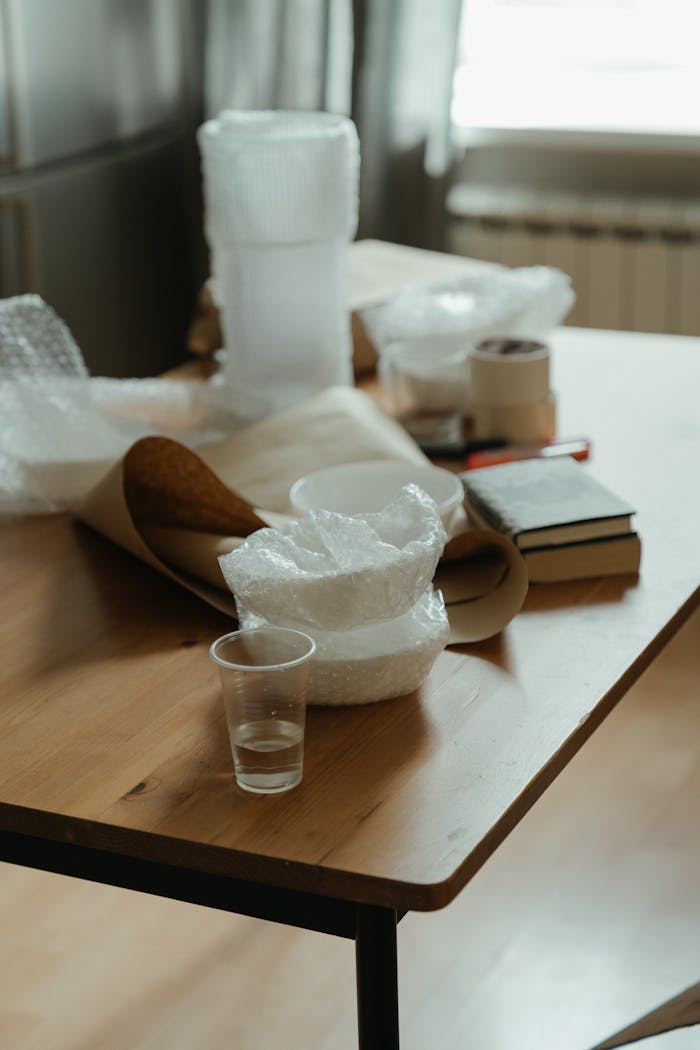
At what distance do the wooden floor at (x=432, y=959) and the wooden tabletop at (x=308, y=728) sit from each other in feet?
2.08

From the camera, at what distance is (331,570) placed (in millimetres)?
944

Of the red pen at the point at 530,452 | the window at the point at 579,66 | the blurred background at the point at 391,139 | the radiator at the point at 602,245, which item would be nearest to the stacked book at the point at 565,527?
the red pen at the point at 530,452

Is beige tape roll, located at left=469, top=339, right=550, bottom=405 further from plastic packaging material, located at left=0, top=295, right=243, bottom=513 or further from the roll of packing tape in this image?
plastic packaging material, located at left=0, top=295, right=243, bottom=513

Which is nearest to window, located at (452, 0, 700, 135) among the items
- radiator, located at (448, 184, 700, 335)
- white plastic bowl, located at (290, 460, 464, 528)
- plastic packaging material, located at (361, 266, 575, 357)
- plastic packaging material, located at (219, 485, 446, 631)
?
radiator, located at (448, 184, 700, 335)

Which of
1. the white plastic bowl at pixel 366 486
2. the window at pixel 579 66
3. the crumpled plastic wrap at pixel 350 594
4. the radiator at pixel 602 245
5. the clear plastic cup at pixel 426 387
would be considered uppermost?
the window at pixel 579 66

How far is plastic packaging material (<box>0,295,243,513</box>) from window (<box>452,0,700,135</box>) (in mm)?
1643

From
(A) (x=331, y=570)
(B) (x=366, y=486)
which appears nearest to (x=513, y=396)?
(B) (x=366, y=486)

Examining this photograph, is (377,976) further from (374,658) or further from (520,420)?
(520,420)

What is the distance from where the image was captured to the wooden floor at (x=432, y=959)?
1.59 m

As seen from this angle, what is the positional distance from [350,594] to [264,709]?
0.11 metres

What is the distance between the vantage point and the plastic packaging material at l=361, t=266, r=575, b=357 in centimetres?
172

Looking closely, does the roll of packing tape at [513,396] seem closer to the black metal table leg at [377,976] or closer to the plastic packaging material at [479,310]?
the plastic packaging material at [479,310]

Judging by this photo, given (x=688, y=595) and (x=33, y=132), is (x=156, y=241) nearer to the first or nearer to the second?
(x=33, y=132)

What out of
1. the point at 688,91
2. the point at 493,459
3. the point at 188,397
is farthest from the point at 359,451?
the point at 688,91
